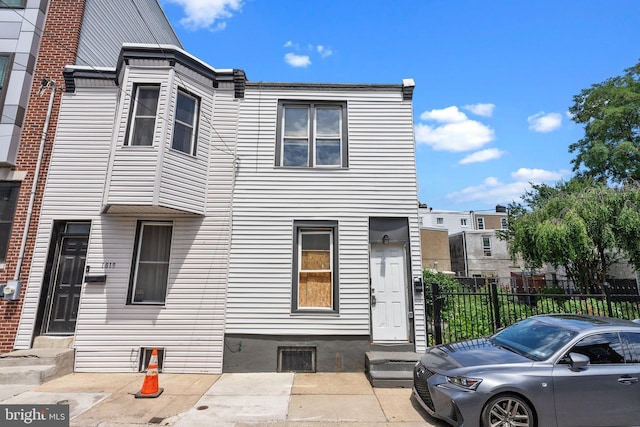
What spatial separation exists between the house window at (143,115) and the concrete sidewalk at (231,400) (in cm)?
483

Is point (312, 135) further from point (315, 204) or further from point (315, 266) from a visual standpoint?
point (315, 266)

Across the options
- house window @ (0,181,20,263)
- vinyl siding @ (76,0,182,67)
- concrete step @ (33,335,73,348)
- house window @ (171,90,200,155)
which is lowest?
concrete step @ (33,335,73,348)

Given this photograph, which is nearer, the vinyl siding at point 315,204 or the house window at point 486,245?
the vinyl siding at point 315,204

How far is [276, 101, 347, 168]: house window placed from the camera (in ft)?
25.9

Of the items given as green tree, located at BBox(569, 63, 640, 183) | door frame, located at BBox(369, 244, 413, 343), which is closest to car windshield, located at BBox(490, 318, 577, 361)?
door frame, located at BBox(369, 244, 413, 343)


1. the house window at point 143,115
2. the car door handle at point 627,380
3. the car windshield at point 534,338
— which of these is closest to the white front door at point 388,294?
the car windshield at point 534,338

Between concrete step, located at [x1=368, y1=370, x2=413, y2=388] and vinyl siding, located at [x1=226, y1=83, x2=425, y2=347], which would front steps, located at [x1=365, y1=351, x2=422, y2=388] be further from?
vinyl siding, located at [x1=226, y1=83, x2=425, y2=347]

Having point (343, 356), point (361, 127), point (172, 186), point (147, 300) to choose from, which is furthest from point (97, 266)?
point (361, 127)

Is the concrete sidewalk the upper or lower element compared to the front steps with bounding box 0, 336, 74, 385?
lower

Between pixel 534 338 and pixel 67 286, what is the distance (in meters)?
9.04

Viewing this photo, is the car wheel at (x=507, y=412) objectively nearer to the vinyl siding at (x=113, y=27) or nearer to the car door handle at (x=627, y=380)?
the car door handle at (x=627, y=380)

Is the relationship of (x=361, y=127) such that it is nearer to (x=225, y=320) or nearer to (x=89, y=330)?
(x=225, y=320)

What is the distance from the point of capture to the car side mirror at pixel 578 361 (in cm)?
405

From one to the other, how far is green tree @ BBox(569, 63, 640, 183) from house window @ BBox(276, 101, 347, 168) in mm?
23770
